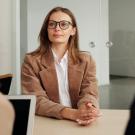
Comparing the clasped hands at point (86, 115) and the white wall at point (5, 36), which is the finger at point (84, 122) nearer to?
the clasped hands at point (86, 115)

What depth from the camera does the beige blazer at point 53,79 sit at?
1.50 meters

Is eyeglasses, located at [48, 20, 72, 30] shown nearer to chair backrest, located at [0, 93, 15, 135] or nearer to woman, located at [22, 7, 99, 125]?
woman, located at [22, 7, 99, 125]

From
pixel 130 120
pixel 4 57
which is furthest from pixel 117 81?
pixel 130 120

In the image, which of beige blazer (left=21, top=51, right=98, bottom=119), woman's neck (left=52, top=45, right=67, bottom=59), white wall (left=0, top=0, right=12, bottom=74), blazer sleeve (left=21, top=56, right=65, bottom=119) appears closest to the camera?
blazer sleeve (left=21, top=56, right=65, bottom=119)

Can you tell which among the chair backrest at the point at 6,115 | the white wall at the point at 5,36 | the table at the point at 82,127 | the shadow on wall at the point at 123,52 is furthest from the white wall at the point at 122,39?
the chair backrest at the point at 6,115

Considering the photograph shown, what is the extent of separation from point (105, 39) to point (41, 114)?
1994 mm

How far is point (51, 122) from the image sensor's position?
4.19 ft

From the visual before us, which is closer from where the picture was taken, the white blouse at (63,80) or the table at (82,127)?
the table at (82,127)

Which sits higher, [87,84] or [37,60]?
[37,60]

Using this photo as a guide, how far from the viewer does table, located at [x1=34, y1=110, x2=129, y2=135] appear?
3.65ft

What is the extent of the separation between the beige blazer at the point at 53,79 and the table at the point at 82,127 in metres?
0.18

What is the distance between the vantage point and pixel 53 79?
1559 mm

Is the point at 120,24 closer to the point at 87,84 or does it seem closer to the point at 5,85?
the point at 87,84

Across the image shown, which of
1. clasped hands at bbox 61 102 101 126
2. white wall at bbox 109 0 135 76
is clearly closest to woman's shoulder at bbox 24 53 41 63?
clasped hands at bbox 61 102 101 126
